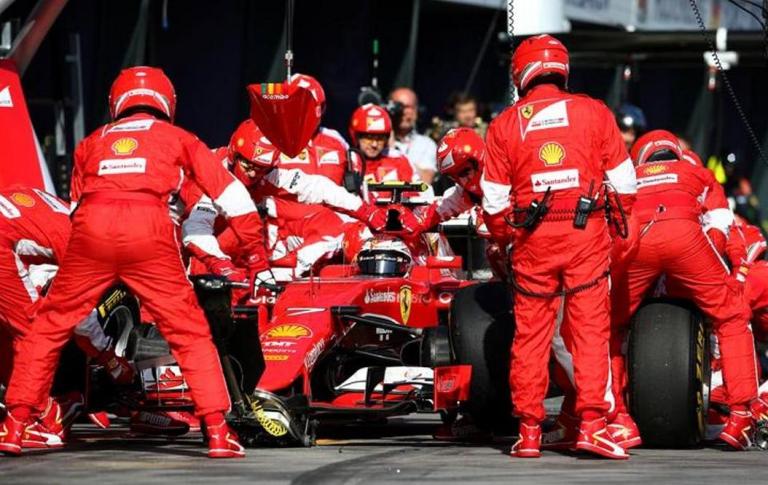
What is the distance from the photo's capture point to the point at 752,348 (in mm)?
11180

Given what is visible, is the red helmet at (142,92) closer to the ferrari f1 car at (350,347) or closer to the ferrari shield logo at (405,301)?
the ferrari f1 car at (350,347)

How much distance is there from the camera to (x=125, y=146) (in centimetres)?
1009

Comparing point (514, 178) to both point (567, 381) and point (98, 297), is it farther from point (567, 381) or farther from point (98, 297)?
point (98, 297)

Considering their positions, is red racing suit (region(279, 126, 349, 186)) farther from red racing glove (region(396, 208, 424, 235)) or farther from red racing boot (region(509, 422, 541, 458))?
red racing boot (region(509, 422, 541, 458))

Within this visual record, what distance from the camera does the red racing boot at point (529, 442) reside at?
10.1 metres

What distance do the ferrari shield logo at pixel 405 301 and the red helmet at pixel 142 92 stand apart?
6.88 ft

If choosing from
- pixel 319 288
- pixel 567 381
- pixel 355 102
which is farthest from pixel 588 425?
pixel 355 102

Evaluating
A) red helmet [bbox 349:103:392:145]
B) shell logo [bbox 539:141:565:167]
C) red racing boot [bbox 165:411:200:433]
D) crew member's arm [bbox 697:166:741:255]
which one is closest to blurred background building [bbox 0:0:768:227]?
red helmet [bbox 349:103:392:145]

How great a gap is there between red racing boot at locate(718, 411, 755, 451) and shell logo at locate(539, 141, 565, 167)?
1847mm

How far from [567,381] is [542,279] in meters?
0.69

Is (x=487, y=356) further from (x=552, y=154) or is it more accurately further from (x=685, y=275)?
(x=552, y=154)

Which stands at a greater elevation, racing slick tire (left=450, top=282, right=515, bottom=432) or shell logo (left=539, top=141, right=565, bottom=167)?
shell logo (left=539, top=141, right=565, bottom=167)

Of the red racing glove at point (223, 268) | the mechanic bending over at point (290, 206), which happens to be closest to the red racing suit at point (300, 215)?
the mechanic bending over at point (290, 206)

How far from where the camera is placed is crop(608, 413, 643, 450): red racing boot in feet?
34.3
